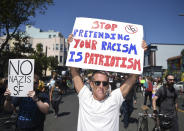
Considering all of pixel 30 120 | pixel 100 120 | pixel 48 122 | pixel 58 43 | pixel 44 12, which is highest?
pixel 58 43

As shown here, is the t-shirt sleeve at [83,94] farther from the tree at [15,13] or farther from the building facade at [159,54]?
the building facade at [159,54]

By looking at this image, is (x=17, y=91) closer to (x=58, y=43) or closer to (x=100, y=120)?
(x=100, y=120)

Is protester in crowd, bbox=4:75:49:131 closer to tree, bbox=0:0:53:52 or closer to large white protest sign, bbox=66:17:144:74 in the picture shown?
large white protest sign, bbox=66:17:144:74

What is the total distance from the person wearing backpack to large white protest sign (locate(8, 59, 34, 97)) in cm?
268

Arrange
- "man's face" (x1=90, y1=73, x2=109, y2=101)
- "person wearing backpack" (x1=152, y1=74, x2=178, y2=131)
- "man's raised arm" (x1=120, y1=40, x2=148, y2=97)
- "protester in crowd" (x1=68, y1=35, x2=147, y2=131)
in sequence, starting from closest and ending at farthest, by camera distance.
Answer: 1. "protester in crowd" (x1=68, y1=35, x2=147, y2=131)
2. "man's face" (x1=90, y1=73, x2=109, y2=101)
3. "man's raised arm" (x1=120, y1=40, x2=148, y2=97)
4. "person wearing backpack" (x1=152, y1=74, x2=178, y2=131)

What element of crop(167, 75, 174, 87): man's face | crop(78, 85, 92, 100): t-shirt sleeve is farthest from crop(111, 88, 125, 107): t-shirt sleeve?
crop(167, 75, 174, 87): man's face

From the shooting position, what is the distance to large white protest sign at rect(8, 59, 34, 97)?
2.77 meters

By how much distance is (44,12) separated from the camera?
16156 millimetres

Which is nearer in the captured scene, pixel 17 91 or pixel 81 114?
pixel 81 114

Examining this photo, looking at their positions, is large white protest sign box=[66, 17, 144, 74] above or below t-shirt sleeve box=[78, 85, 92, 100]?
above

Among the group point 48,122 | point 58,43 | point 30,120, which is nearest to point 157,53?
point 58,43

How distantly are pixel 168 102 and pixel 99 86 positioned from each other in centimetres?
220

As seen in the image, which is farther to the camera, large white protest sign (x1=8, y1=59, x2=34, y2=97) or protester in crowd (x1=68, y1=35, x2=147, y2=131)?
large white protest sign (x1=8, y1=59, x2=34, y2=97)

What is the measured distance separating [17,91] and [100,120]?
55.6 inches
